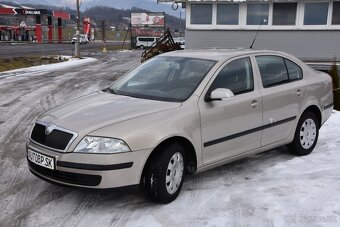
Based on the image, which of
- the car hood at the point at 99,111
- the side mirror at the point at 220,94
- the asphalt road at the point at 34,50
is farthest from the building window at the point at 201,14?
the asphalt road at the point at 34,50

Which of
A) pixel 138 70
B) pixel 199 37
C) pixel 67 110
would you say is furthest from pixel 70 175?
pixel 199 37

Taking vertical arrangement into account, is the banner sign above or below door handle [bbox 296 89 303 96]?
above

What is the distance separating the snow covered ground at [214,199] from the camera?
406 cm

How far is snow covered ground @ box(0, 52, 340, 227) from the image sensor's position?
4.06 m

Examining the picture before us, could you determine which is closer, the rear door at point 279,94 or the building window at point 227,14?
the rear door at point 279,94

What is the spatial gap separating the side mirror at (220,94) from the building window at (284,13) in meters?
12.2

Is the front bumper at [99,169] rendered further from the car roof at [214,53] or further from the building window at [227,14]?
the building window at [227,14]

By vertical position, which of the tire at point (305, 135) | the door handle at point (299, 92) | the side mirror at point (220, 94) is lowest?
the tire at point (305, 135)

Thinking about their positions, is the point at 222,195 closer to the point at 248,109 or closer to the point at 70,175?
the point at 248,109

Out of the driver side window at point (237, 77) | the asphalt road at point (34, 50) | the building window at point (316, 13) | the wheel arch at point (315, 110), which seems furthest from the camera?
the asphalt road at point (34, 50)

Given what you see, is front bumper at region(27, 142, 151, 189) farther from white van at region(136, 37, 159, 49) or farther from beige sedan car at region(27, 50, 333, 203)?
white van at region(136, 37, 159, 49)

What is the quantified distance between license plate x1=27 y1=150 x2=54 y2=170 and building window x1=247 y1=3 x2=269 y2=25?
42.7 feet

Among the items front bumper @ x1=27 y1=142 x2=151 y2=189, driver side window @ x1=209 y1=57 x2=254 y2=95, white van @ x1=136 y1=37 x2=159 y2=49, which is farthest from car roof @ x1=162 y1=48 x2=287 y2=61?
white van @ x1=136 y1=37 x2=159 y2=49

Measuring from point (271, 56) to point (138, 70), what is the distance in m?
1.75
